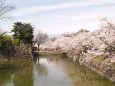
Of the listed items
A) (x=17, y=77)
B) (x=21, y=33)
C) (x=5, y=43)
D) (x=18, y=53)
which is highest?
(x=21, y=33)

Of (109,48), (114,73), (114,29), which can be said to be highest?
(114,29)

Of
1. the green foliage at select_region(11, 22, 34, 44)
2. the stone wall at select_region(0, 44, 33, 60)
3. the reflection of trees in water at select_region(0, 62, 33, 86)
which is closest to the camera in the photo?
the reflection of trees in water at select_region(0, 62, 33, 86)

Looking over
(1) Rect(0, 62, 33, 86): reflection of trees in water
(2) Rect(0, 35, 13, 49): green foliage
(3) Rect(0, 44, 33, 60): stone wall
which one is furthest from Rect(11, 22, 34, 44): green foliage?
(1) Rect(0, 62, 33, 86): reflection of trees in water

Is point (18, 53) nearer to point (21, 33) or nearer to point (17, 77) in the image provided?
point (21, 33)

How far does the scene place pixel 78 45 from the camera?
78.7 ft

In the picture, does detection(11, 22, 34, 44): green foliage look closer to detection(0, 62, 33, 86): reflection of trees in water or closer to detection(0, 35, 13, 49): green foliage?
detection(0, 35, 13, 49): green foliage

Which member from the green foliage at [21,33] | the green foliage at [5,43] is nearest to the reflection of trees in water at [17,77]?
the green foliage at [5,43]

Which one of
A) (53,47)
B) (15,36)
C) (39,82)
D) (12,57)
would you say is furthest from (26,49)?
(53,47)

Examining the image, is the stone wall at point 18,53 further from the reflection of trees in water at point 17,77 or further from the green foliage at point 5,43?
the reflection of trees in water at point 17,77

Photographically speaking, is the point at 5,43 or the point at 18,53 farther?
the point at 18,53

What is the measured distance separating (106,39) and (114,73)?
9.85 feet

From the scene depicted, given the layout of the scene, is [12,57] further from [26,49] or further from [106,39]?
[106,39]

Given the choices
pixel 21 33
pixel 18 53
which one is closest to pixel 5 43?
pixel 18 53

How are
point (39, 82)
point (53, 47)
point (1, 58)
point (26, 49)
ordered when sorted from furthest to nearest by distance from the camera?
point (53, 47) < point (26, 49) < point (1, 58) < point (39, 82)
